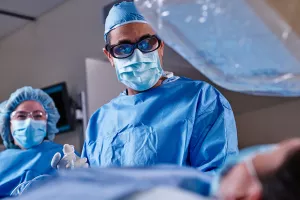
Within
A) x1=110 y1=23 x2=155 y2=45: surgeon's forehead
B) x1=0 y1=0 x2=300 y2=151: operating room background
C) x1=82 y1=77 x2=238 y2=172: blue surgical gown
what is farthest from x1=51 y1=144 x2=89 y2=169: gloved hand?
x1=0 y1=0 x2=300 y2=151: operating room background

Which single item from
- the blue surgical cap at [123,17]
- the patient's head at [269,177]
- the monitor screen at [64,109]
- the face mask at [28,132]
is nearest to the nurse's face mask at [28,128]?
the face mask at [28,132]

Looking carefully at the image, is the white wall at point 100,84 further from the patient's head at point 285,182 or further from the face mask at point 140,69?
the patient's head at point 285,182

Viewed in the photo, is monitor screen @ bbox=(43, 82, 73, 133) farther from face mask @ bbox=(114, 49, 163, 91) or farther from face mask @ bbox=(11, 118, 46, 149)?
face mask @ bbox=(114, 49, 163, 91)

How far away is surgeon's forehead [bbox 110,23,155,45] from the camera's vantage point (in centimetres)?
121

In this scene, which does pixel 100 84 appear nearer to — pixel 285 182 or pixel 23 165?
pixel 23 165

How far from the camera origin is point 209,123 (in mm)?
1088

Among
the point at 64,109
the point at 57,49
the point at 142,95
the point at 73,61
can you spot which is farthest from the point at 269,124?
the point at 57,49

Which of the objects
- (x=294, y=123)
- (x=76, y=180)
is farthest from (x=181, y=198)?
(x=294, y=123)

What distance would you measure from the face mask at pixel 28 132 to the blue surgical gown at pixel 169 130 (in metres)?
0.65

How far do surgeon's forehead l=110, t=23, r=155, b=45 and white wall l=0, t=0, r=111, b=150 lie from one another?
1.47m

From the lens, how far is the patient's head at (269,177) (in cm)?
43

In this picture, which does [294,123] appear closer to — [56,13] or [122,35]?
[122,35]

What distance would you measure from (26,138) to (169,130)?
955mm

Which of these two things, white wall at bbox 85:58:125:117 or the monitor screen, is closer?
white wall at bbox 85:58:125:117
